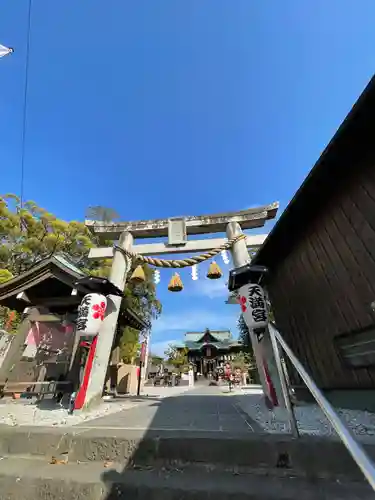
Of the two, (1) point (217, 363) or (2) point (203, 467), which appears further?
(1) point (217, 363)

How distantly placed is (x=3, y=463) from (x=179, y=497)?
219cm

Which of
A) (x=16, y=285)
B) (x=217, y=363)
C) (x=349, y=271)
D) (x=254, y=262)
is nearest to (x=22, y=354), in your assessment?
(x=16, y=285)

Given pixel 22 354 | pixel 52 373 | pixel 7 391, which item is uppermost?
pixel 22 354

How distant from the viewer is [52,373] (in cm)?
869

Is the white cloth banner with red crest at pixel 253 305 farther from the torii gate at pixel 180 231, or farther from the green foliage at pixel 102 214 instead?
the green foliage at pixel 102 214

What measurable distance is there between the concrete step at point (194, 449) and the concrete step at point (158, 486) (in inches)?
4.8

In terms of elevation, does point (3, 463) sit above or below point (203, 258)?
below

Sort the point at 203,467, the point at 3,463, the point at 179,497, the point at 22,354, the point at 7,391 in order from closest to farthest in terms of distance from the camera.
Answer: the point at 179,497, the point at 203,467, the point at 3,463, the point at 7,391, the point at 22,354

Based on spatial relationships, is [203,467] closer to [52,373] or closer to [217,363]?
[52,373]

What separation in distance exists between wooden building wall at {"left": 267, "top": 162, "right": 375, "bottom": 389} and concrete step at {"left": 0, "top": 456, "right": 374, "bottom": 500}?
287 cm

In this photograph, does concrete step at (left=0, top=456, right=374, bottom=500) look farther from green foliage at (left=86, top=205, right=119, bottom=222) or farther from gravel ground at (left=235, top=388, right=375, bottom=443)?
green foliage at (left=86, top=205, right=119, bottom=222)

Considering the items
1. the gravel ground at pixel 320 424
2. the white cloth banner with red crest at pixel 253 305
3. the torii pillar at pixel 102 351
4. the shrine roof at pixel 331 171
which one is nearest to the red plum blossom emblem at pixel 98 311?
the torii pillar at pixel 102 351

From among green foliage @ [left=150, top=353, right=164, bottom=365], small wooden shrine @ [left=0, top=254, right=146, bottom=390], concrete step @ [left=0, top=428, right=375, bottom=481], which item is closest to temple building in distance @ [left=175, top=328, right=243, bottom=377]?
green foliage @ [left=150, top=353, right=164, bottom=365]

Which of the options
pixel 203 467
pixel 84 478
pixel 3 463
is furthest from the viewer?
pixel 3 463
